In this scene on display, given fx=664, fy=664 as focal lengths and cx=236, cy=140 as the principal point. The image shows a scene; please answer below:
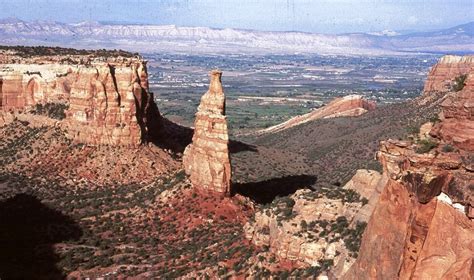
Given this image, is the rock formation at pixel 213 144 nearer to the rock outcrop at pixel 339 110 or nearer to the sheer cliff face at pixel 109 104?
the sheer cliff face at pixel 109 104

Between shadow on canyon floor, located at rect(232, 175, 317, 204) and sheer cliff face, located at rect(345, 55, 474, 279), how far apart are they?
117ft

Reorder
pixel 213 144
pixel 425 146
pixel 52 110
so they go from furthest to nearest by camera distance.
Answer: pixel 52 110
pixel 213 144
pixel 425 146

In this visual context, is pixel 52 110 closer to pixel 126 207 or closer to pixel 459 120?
pixel 126 207

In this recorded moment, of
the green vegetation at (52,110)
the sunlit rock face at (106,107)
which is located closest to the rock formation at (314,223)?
the sunlit rock face at (106,107)

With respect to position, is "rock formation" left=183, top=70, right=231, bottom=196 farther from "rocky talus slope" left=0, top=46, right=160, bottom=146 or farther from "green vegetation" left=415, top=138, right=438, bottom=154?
"green vegetation" left=415, top=138, right=438, bottom=154

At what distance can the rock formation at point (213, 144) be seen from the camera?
2067 inches

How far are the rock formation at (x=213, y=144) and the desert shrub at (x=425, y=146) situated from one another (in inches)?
1252

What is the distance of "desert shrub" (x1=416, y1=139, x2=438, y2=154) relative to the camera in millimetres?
Answer: 20703

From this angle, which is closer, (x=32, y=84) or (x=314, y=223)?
(x=314, y=223)

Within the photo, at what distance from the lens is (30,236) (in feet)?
171

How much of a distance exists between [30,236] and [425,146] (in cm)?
3890

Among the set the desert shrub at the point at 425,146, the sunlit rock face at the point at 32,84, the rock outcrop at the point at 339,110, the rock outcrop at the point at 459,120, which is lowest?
the rock outcrop at the point at 339,110

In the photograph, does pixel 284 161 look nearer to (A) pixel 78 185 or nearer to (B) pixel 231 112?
(A) pixel 78 185

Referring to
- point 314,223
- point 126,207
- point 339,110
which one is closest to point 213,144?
point 126,207
